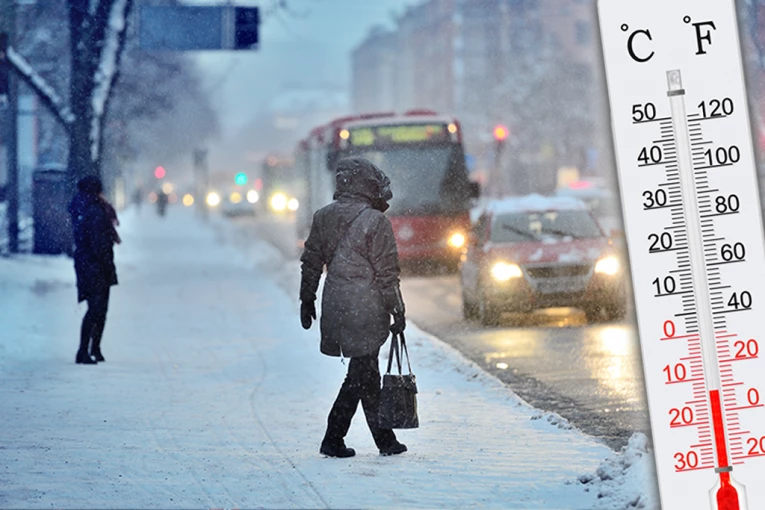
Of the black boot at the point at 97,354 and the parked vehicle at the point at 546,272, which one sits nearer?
the black boot at the point at 97,354

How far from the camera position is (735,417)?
6051mm

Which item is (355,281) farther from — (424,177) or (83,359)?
(424,177)

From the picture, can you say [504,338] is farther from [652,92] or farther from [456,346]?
[652,92]

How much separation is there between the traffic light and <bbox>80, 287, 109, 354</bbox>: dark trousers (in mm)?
12332

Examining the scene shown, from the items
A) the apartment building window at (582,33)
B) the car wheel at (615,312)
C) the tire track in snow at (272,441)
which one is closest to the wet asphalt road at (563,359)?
the car wheel at (615,312)

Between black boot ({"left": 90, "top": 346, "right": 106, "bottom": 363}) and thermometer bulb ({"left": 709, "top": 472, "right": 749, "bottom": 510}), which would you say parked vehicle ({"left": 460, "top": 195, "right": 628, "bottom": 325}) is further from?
thermometer bulb ({"left": 709, "top": 472, "right": 749, "bottom": 510})

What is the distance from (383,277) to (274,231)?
51.3 m

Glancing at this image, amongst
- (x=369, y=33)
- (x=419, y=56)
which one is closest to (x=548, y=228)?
(x=419, y=56)

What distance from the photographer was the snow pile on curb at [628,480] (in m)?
6.67

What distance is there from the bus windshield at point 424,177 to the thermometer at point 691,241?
21697mm

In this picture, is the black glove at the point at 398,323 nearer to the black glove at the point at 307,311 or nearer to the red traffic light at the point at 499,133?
the black glove at the point at 307,311

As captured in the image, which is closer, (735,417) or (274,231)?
(735,417)

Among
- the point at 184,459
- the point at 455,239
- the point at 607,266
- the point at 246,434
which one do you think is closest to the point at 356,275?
the point at 184,459

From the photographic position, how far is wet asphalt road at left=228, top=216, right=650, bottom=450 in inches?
414
